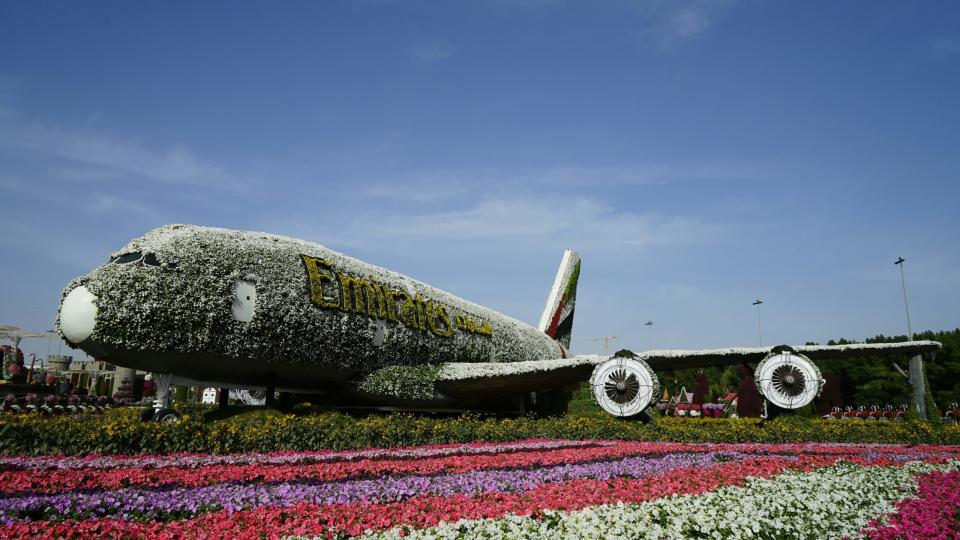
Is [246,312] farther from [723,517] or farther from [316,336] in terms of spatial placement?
[723,517]

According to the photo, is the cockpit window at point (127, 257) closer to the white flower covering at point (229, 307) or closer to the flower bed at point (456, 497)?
the white flower covering at point (229, 307)

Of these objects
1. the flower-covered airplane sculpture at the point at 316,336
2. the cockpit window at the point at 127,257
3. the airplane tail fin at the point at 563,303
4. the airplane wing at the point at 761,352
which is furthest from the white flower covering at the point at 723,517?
Result: the airplane tail fin at the point at 563,303

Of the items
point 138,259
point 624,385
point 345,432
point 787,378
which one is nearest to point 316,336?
point 345,432

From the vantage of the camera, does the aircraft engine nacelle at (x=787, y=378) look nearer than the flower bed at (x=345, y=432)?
No

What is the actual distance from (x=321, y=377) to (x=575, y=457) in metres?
8.36

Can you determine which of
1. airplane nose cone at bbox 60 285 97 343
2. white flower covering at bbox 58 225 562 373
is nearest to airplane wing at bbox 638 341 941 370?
white flower covering at bbox 58 225 562 373

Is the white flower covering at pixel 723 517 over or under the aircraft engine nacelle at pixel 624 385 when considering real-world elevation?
under

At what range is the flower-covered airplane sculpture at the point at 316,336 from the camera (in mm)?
12266

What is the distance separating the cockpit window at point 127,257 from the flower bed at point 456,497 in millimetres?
4604

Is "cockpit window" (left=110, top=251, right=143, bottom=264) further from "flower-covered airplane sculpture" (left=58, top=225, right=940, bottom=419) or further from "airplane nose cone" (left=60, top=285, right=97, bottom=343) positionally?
"airplane nose cone" (left=60, top=285, right=97, bottom=343)

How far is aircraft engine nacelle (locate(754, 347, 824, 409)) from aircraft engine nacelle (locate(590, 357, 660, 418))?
4638mm

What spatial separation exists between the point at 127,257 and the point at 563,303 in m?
23.7

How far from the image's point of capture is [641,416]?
59.9 ft

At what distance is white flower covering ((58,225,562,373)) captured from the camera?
39.6 ft
